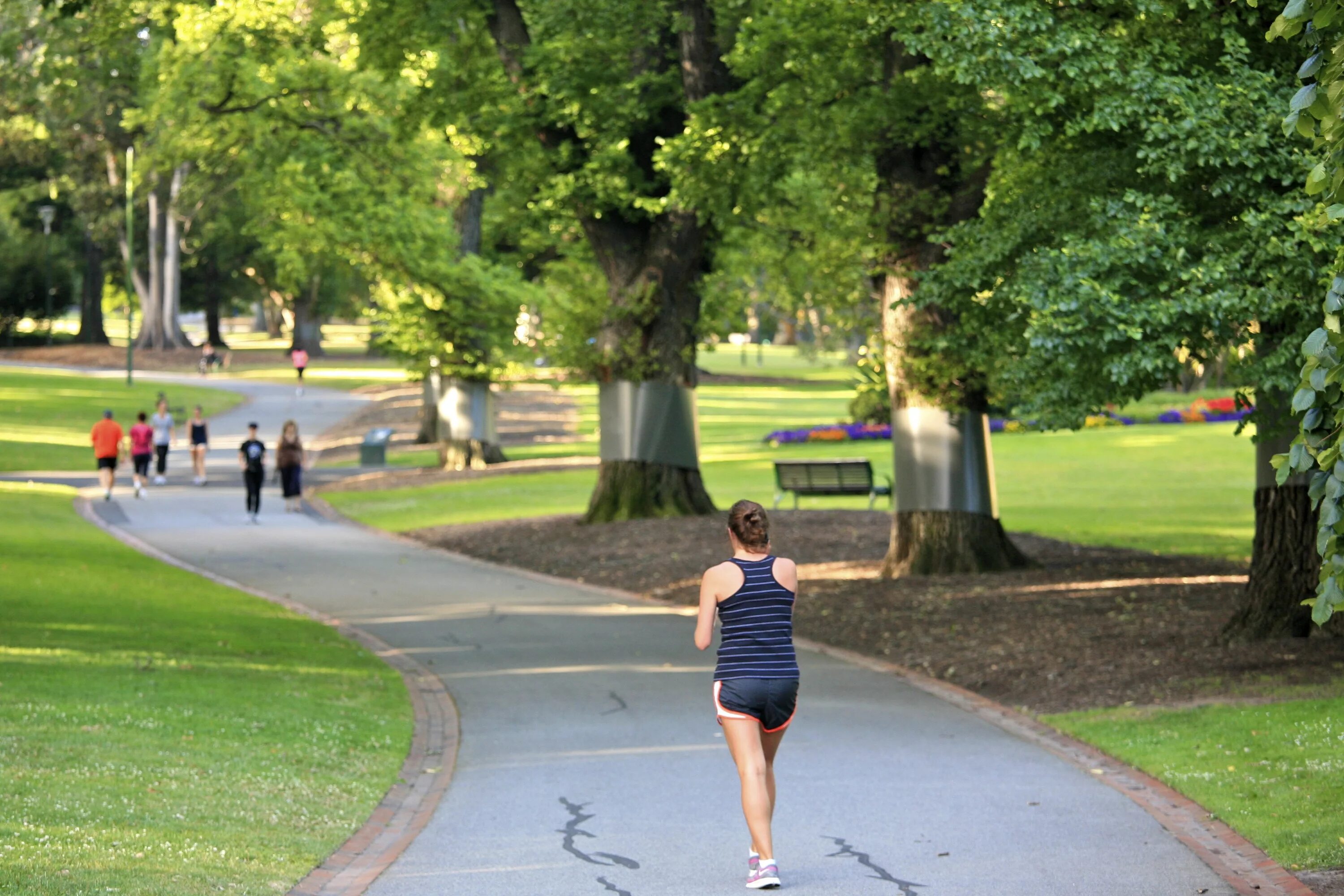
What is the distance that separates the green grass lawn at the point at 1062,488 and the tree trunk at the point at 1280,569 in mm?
7246

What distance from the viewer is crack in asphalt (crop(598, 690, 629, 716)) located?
11.9 metres

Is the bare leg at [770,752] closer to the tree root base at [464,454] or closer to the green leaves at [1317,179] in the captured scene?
the green leaves at [1317,179]

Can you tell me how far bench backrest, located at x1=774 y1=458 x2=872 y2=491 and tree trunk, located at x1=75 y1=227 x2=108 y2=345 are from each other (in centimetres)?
6334

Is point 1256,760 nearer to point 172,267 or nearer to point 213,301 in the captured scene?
point 172,267

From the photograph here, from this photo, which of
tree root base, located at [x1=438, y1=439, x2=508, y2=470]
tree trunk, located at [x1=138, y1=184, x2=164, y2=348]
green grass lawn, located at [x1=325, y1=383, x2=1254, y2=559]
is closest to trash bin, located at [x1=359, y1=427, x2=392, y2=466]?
tree root base, located at [x1=438, y1=439, x2=508, y2=470]

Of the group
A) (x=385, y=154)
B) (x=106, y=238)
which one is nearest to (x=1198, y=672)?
(x=385, y=154)

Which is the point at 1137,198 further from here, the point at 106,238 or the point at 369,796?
the point at 106,238

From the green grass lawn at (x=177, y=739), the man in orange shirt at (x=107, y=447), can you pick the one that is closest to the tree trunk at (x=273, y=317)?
the man in orange shirt at (x=107, y=447)

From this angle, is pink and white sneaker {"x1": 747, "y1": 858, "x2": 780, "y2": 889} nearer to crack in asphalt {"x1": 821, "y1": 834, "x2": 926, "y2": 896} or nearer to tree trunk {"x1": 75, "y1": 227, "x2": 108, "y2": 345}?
crack in asphalt {"x1": 821, "y1": 834, "x2": 926, "y2": 896}

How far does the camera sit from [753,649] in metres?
6.99

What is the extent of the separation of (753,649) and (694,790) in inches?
109

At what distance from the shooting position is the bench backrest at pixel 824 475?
2505cm

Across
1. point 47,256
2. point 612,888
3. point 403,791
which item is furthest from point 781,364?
point 612,888

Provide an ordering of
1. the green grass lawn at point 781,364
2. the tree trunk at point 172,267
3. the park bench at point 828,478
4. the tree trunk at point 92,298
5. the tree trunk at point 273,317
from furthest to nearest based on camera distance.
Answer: the tree trunk at point 273,317, the green grass lawn at point 781,364, the tree trunk at point 92,298, the tree trunk at point 172,267, the park bench at point 828,478
